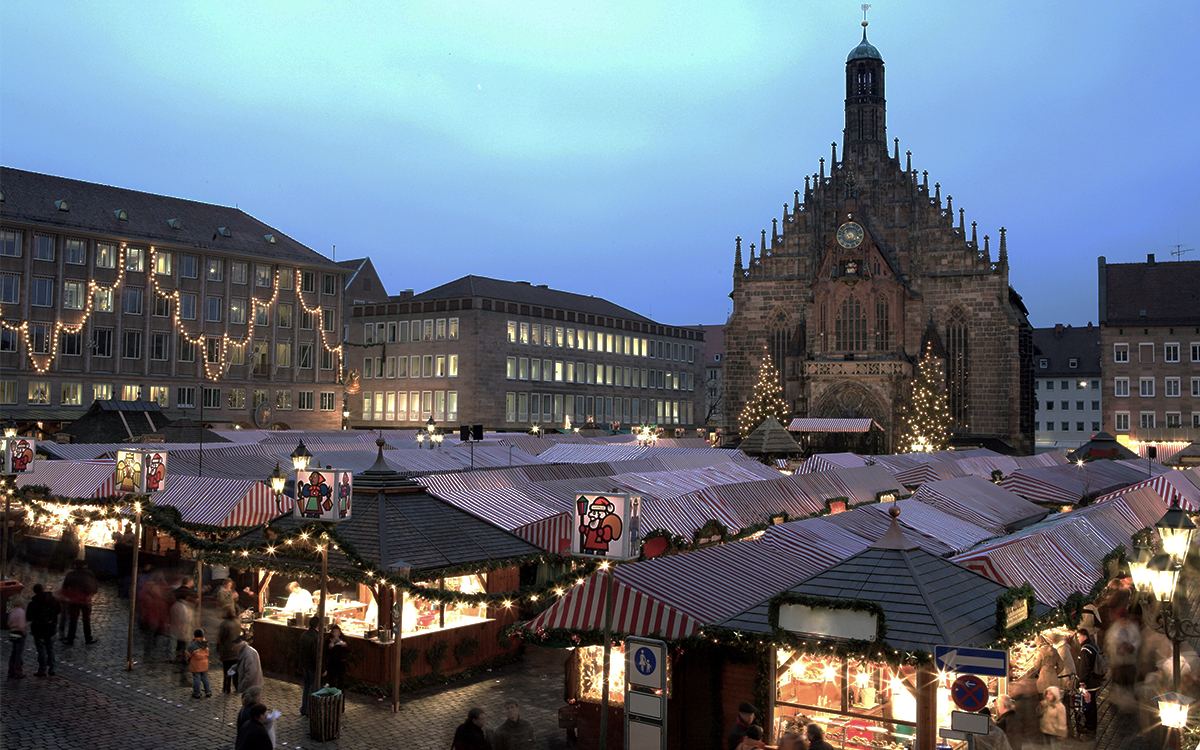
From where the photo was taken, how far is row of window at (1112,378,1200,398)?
219 feet

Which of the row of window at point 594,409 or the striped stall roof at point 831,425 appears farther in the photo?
the row of window at point 594,409

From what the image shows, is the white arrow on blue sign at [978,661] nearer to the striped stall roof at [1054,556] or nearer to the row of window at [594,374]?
the striped stall roof at [1054,556]

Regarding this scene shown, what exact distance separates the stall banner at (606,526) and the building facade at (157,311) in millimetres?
43432

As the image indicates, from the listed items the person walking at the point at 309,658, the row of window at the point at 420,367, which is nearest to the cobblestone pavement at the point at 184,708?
the person walking at the point at 309,658

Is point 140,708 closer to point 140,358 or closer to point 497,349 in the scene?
point 140,358

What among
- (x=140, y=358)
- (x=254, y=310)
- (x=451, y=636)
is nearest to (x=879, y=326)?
(x=254, y=310)

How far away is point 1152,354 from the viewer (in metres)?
67.9

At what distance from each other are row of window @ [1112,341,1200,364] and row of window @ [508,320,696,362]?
3563 centimetres

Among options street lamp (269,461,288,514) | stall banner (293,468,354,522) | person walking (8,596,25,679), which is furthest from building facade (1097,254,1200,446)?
person walking (8,596,25,679)

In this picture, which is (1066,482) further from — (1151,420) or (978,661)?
(1151,420)

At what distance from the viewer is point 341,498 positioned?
13.5 meters

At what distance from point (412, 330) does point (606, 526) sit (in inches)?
2563

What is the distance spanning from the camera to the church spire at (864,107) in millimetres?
64375

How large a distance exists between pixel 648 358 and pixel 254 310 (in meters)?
35.1
